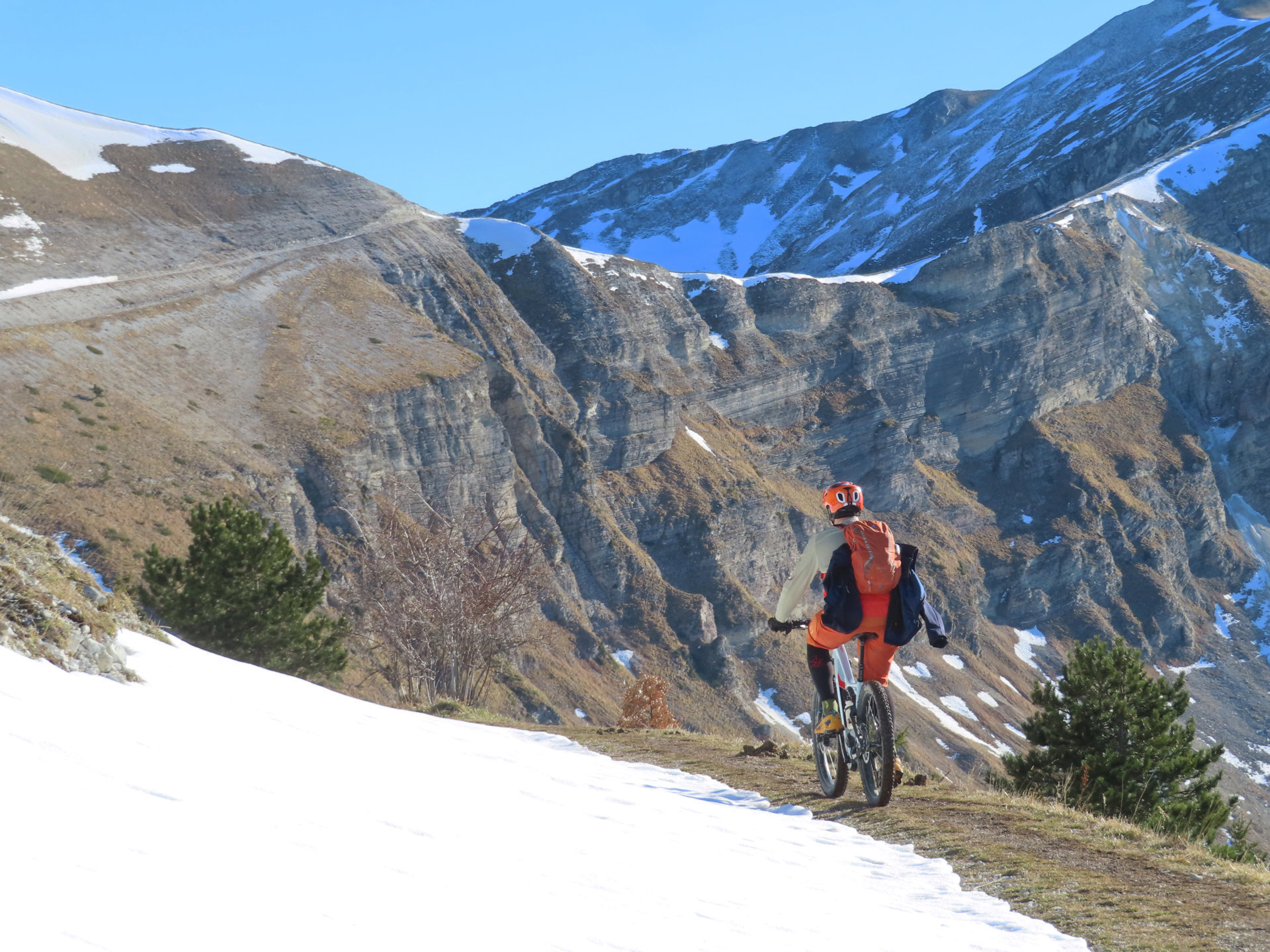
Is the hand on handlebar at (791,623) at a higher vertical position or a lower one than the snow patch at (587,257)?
lower

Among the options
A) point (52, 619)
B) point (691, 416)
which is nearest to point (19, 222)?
point (691, 416)

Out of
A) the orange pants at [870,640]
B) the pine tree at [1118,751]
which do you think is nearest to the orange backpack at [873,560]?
the orange pants at [870,640]

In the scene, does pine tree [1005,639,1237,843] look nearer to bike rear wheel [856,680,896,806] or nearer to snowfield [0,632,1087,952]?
bike rear wheel [856,680,896,806]

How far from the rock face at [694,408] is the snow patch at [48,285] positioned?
0.96ft

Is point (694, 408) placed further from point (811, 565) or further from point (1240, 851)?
point (811, 565)

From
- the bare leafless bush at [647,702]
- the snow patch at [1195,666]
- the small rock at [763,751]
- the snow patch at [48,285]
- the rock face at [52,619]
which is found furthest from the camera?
the snow patch at [1195,666]

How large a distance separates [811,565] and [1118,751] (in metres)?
6.60

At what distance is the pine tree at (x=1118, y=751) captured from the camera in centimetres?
1135

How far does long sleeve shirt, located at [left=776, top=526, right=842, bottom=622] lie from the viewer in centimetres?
806

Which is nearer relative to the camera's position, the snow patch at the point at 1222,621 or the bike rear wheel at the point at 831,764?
the bike rear wheel at the point at 831,764

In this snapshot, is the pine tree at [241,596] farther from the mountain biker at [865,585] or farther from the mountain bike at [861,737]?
the mountain biker at [865,585]

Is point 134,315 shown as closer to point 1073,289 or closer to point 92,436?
point 92,436

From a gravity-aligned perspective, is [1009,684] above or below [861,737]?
below

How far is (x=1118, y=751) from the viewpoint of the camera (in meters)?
12.3
